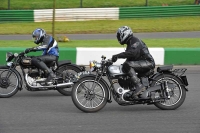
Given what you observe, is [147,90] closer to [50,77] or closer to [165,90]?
[165,90]

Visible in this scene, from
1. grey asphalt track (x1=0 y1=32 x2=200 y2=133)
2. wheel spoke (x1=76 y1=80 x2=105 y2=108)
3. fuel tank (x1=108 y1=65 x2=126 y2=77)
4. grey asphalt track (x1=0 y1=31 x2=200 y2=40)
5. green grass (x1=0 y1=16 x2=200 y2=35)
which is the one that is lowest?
grey asphalt track (x1=0 y1=32 x2=200 y2=133)

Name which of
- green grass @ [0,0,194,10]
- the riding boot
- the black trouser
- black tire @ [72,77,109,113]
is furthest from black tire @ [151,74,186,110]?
green grass @ [0,0,194,10]

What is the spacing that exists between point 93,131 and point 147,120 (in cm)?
117

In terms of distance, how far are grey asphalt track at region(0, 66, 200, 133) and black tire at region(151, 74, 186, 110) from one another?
11 cm

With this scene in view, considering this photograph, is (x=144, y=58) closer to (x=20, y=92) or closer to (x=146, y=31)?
(x=20, y=92)

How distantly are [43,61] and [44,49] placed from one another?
0.25 metres

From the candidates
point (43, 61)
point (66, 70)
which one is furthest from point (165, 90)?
point (43, 61)

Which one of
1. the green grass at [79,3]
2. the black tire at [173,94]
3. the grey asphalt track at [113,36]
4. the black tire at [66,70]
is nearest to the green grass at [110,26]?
the grey asphalt track at [113,36]

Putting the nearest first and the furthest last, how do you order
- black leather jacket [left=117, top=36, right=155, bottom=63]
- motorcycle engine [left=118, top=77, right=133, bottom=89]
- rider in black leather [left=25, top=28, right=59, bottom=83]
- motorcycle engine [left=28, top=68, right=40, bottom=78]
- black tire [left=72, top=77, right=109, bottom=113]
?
black tire [left=72, top=77, right=109, bottom=113]
black leather jacket [left=117, top=36, right=155, bottom=63]
motorcycle engine [left=118, top=77, right=133, bottom=89]
rider in black leather [left=25, top=28, right=59, bottom=83]
motorcycle engine [left=28, top=68, right=40, bottom=78]

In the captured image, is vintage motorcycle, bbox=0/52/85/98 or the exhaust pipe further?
vintage motorcycle, bbox=0/52/85/98

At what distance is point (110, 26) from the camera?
2920 cm

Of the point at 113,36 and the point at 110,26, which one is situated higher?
the point at 110,26

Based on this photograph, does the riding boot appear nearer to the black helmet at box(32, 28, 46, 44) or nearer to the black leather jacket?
the black helmet at box(32, 28, 46, 44)

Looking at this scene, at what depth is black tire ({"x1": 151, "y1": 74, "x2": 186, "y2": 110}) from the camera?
9.50 meters
